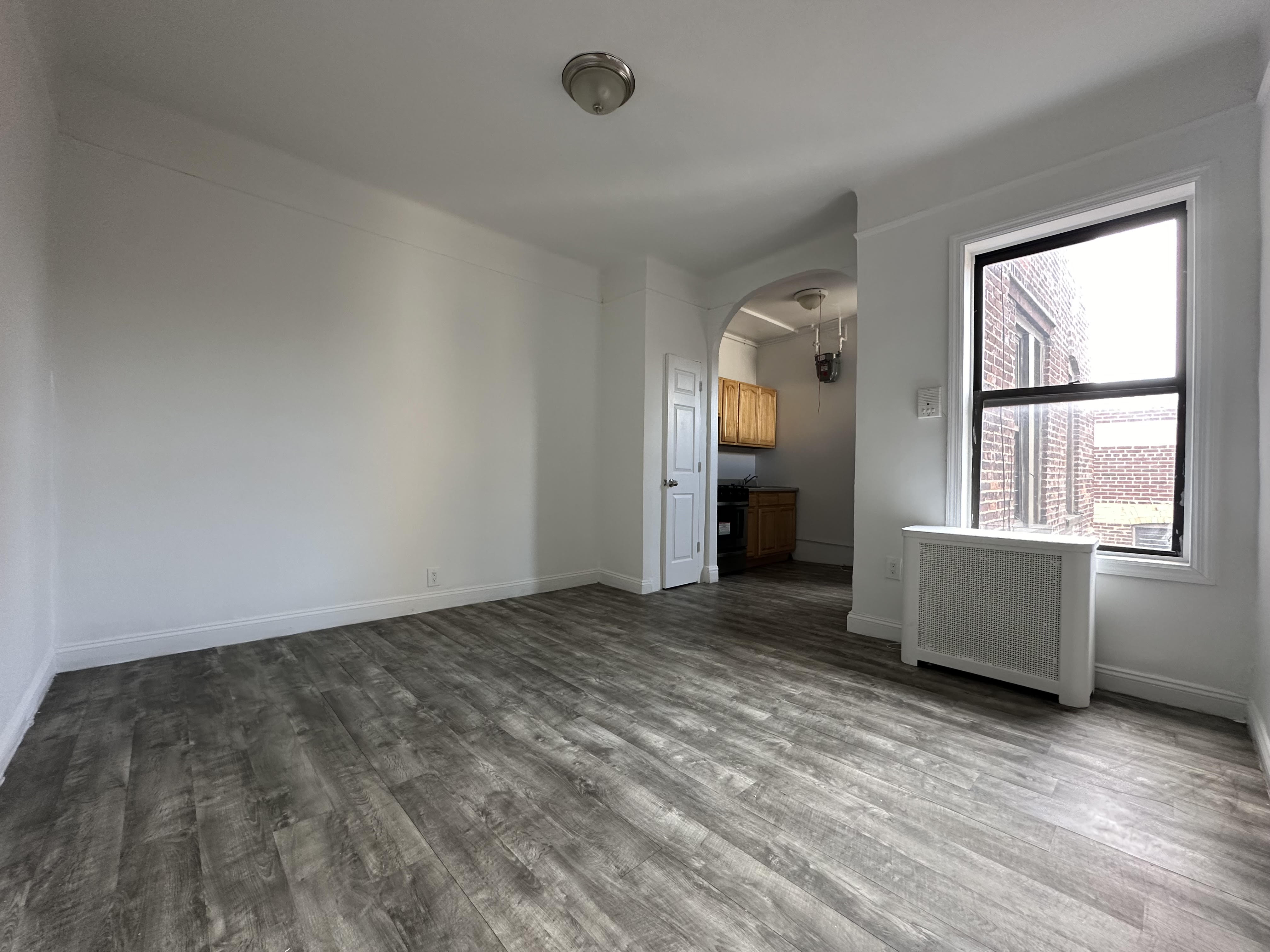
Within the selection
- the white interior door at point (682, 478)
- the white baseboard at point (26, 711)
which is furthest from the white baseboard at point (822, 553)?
the white baseboard at point (26, 711)

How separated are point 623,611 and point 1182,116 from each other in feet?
12.8

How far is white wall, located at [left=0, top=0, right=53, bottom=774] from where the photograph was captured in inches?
69.9

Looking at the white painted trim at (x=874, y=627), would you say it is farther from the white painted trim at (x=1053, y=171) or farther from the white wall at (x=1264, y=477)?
the white painted trim at (x=1053, y=171)

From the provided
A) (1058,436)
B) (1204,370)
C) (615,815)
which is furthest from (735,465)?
(615,815)

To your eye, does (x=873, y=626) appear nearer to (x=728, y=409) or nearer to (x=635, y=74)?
(x=635, y=74)

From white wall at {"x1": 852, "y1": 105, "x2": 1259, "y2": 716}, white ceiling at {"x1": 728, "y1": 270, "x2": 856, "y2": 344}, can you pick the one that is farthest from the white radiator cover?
white ceiling at {"x1": 728, "y1": 270, "x2": 856, "y2": 344}

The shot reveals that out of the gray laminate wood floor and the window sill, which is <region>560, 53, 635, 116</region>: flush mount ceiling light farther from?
the window sill

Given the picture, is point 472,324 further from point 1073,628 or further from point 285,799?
point 1073,628

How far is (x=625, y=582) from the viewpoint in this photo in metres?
4.51

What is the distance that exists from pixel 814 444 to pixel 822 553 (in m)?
1.38

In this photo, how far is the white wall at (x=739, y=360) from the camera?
22.0 feet

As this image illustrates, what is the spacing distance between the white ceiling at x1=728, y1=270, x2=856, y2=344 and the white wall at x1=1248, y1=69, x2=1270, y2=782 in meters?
2.33

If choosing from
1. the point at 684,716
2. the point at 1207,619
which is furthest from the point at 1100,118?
the point at 684,716

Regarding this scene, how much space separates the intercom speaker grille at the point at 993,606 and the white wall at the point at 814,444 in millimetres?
3454
